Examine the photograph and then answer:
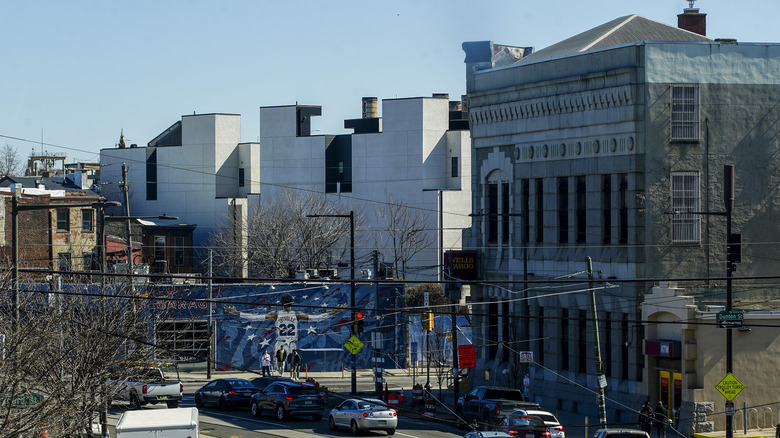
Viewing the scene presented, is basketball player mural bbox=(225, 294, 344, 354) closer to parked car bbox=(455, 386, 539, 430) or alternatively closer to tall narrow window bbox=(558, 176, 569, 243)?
tall narrow window bbox=(558, 176, 569, 243)

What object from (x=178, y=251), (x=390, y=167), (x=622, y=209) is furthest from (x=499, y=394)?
(x=178, y=251)

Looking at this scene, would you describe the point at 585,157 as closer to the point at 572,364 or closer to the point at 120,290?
the point at 572,364

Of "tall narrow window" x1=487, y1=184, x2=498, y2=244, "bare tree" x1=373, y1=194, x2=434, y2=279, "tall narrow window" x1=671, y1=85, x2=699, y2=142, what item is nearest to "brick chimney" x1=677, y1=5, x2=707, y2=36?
"tall narrow window" x1=671, y1=85, x2=699, y2=142

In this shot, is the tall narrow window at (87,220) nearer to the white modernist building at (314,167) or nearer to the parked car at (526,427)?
the white modernist building at (314,167)

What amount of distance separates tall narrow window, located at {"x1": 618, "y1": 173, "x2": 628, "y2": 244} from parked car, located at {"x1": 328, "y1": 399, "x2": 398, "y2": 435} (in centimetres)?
1236

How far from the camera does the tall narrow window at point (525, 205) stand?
50.7 m

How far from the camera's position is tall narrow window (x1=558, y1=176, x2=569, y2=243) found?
160 feet

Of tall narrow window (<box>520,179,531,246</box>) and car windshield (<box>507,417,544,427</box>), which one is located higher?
tall narrow window (<box>520,179,531,246</box>)

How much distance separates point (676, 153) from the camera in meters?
45.2

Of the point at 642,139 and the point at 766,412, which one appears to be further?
the point at 642,139

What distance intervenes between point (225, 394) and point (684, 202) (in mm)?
18862

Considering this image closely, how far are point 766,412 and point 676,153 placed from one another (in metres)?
10.0

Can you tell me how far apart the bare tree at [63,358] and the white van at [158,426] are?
101 cm

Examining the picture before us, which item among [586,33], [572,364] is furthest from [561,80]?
[572,364]
